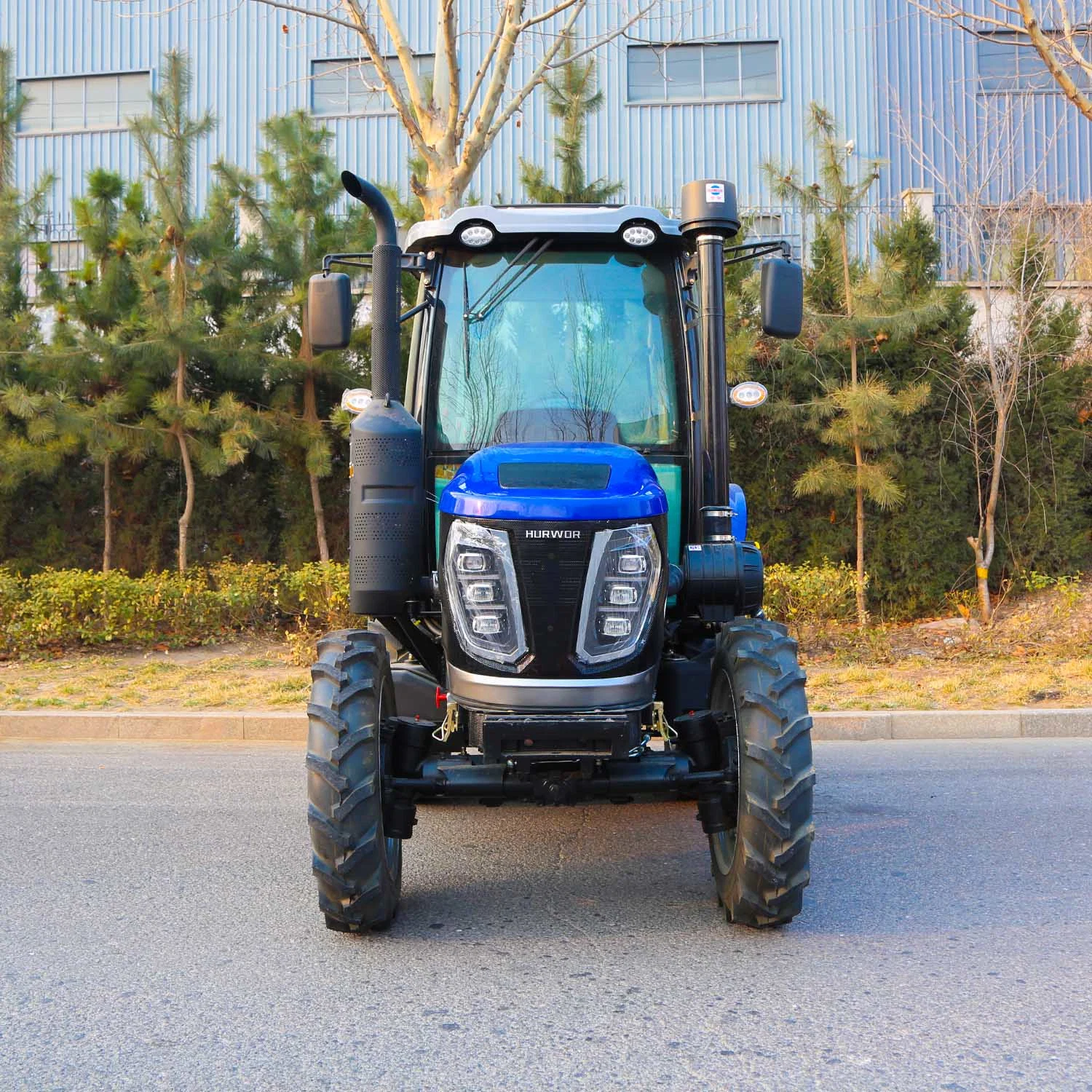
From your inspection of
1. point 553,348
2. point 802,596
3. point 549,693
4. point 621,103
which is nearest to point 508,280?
point 553,348

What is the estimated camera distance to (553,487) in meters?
3.86

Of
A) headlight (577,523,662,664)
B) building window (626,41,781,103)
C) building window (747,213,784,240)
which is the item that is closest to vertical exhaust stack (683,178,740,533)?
headlight (577,523,662,664)

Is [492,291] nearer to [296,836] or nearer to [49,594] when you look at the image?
[296,836]

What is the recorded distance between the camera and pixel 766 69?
2459 cm

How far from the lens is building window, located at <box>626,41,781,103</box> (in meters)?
24.5

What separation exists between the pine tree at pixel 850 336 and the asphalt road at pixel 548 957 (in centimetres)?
559

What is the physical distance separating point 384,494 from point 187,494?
27.9ft

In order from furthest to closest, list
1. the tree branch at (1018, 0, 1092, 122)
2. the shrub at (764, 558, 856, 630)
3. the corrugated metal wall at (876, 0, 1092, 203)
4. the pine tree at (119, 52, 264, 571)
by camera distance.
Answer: the corrugated metal wall at (876, 0, 1092, 203) < the pine tree at (119, 52, 264, 571) < the shrub at (764, 558, 856, 630) < the tree branch at (1018, 0, 1092, 122)

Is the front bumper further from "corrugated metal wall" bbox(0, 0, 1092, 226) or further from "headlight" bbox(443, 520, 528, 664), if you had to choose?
"corrugated metal wall" bbox(0, 0, 1092, 226)

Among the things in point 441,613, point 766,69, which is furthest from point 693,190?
point 766,69

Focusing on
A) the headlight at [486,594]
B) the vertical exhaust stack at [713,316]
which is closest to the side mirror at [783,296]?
the vertical exhaust stack at [713,316]

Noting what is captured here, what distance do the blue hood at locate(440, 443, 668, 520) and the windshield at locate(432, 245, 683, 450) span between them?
56cm

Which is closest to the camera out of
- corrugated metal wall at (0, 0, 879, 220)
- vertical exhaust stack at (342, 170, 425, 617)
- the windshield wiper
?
vertical exhaust stack at (342, 170, 425, 617)

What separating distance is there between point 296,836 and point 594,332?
2718mm
